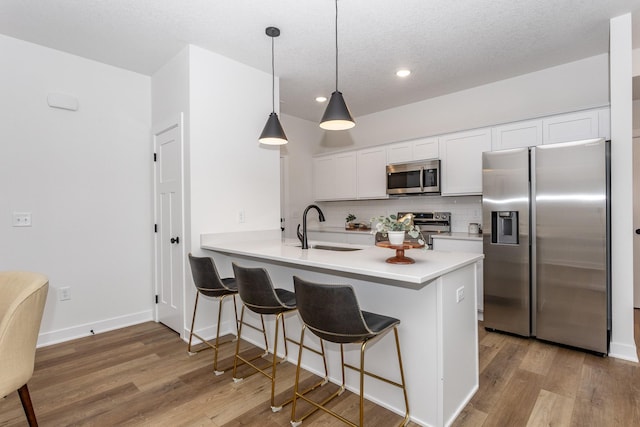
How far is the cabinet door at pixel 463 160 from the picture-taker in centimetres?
382

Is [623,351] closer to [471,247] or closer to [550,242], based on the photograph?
[550,242]

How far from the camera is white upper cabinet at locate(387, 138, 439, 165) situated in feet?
13.9

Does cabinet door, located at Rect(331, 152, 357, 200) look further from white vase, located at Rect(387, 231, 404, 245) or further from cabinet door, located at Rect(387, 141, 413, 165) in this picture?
white vase, located at Rect(387, 231, 404, 245)

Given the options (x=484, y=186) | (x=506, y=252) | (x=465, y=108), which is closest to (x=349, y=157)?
(x=465, y=108)

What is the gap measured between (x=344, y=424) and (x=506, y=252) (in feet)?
7.39

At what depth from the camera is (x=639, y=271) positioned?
152 inches

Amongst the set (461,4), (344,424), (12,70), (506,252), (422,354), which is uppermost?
(461,4)

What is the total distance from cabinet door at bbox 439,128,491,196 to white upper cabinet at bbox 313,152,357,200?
4.65ft

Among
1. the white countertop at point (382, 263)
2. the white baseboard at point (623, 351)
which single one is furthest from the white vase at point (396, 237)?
the white baseboard at point (623, 351)

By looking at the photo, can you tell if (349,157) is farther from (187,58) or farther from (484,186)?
(187,58)

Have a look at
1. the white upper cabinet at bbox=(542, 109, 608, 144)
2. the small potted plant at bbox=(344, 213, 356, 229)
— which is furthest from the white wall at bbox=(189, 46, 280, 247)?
the white upper cabinet at bbox=(542, 109, 608, 144)

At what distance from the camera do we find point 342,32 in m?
2.80

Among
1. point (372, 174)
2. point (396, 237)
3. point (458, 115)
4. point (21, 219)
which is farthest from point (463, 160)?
point (21, 219)

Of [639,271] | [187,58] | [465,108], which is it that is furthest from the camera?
[465,108]
